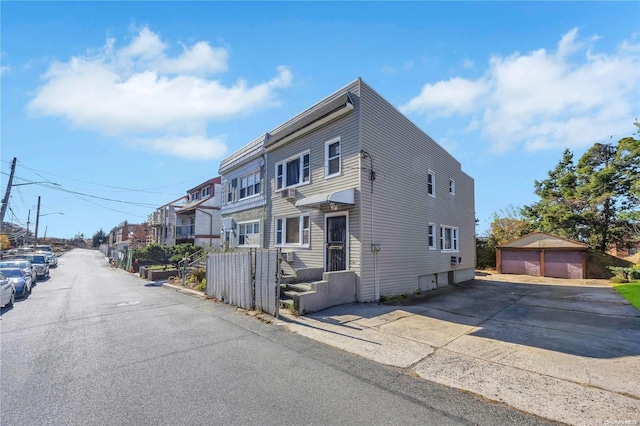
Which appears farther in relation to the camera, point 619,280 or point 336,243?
point 619,280

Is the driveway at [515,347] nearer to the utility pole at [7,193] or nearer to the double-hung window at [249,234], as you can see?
the double-hung window at [249,234]

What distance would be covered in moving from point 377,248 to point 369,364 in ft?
19.4

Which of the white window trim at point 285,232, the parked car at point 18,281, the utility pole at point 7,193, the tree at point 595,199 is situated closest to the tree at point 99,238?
the utility pole at point 7,193

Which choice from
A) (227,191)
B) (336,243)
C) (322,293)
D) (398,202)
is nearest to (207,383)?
(322,293)

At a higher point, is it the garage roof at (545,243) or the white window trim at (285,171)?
the white window trim at (285,171)

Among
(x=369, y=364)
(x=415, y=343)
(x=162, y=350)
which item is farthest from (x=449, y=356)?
(x=162, y=350)

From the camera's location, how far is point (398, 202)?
12.4 meters

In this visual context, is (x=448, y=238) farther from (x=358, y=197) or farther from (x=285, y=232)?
(x=285, y=232)

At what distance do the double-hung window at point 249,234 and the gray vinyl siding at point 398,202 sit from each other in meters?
7.22

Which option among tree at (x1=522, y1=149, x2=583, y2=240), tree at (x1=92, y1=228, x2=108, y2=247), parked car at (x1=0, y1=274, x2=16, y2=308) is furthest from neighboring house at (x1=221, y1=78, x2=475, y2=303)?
tree at (x1=92, y1=228, x2=108, y2=247)

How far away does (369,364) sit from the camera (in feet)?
17.0

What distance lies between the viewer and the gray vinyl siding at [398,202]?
35.5 feet

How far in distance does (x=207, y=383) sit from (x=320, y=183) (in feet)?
28.5

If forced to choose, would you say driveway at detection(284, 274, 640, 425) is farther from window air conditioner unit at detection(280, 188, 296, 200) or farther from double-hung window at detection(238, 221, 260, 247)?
double-hung window at detection(238, 221, 260, 247)
